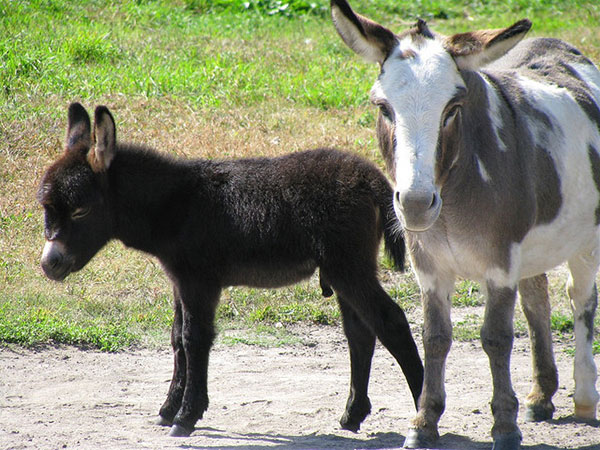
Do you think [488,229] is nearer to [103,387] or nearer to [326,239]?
[326,239]

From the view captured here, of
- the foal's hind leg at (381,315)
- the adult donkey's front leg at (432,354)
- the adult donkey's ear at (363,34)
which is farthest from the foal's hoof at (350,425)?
the adult donkey's ear at (363,34)

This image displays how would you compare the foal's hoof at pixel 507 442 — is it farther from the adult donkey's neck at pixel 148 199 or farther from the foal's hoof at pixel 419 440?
the adult donkey's neck at pixel 148 199

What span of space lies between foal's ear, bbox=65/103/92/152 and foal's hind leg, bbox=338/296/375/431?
5.87ft

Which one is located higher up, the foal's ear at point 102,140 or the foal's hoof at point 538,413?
the foal's ear at point 102,140

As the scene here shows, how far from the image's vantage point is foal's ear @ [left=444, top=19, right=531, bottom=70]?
3742 mm

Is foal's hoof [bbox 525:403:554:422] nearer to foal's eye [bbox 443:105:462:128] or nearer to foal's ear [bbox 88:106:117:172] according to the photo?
foal's eye [bbox 443:105:462:128]

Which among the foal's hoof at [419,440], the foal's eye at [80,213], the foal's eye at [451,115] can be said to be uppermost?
the foal's eye at [451,115]

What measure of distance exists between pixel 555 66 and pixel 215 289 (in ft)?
7.95

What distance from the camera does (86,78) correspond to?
34.4 feet

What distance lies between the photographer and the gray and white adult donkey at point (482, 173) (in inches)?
144

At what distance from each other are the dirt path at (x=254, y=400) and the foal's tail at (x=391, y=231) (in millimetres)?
921

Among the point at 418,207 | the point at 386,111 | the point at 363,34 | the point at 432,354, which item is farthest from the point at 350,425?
the point at 363,34

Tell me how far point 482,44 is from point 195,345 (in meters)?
2.26

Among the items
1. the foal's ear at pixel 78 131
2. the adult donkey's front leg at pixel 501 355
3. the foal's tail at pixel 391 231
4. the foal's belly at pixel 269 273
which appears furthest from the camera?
the foal's ear at pixel 78 131
